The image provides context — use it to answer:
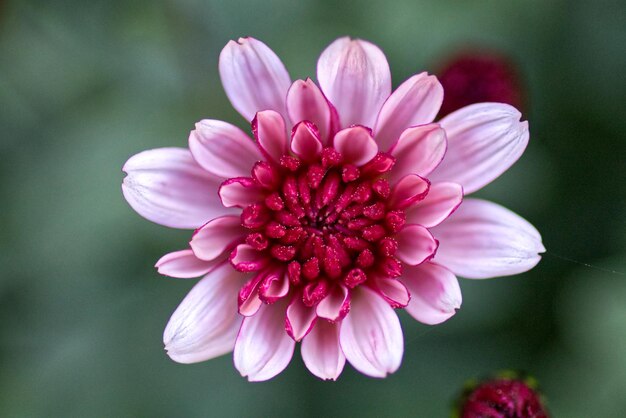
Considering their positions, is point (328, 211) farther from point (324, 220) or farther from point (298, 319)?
point (298, 319)

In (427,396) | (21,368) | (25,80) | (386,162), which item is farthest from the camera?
(25,80)

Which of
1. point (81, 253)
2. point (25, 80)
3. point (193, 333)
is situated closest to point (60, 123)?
point (25, 80)

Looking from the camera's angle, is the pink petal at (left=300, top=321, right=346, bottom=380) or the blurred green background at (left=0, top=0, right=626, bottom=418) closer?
the pink petal at (left=300, top=321, right=346, bottom=380)

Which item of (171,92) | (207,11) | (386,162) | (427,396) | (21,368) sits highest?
(207,11)

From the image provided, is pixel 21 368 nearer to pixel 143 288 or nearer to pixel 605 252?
pixel 143 288

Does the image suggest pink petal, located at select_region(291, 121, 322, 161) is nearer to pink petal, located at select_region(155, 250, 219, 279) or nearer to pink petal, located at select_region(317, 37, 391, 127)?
pink petal, located at select_region(317, 37, 391, 127)

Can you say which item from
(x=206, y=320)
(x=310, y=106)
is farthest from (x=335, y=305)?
(x=310, y=106)

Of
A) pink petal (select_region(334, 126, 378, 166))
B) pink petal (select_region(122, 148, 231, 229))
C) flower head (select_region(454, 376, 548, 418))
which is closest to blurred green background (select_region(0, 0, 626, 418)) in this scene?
flower head (select_region(454, 376, 548, 418))
